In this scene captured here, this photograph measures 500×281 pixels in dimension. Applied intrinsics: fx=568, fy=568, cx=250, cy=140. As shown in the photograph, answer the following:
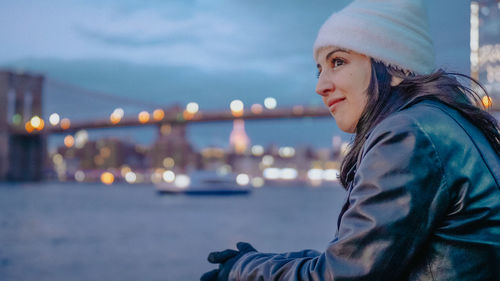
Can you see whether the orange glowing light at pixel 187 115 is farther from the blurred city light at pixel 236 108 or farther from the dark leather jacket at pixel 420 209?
the dark leather jacket at pixel 420 209

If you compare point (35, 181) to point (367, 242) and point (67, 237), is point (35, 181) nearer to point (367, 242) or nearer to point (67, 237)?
point (67, 237)

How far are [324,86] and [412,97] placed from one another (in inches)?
5.9

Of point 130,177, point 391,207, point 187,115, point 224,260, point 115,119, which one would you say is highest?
point 187,115

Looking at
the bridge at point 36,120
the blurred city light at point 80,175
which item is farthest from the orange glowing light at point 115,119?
the blurred city light at point 80,175

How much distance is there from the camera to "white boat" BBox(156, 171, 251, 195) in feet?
107

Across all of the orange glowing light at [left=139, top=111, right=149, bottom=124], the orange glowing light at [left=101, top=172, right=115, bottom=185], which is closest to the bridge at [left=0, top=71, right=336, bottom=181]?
the orange glowing light at [left=139, top=111, right=149, bottom=124]

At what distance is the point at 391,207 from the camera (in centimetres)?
62

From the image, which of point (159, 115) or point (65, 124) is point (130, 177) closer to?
point (65, 124)

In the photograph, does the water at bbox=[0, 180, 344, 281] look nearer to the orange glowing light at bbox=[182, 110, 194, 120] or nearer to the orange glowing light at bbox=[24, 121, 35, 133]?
the orange glowing light at bbox=[182, 110, 194, 120]

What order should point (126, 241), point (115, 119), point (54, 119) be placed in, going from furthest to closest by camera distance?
1. point (54, 119)
2. point (115, 119)
3. point (126, 241)

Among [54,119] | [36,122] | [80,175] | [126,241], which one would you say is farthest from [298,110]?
[80,175]

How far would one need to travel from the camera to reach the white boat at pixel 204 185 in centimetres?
3256

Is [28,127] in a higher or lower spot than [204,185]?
higher

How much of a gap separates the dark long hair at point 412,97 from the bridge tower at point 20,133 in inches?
1171
